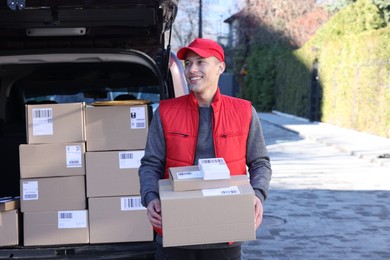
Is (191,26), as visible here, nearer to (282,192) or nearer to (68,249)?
(282,192)

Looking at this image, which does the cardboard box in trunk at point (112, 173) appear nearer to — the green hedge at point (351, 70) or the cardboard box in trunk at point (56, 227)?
the cardboard box in trunk at point (56, 227)

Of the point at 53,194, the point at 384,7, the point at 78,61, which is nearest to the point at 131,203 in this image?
the point at 53,194

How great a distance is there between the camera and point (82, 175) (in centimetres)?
404

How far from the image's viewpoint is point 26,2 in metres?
3.77

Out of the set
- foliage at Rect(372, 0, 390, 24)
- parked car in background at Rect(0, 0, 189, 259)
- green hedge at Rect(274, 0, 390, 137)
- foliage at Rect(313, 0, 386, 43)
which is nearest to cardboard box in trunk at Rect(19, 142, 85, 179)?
parked car in background at Rect(0, 0, 189, 259)

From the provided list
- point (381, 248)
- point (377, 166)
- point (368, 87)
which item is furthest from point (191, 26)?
point (381, 248)

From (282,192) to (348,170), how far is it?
280 cm

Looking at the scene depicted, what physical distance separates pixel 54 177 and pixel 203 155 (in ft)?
4.82

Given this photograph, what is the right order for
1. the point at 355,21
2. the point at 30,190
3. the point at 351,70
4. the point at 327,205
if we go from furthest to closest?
the point at 355,21 → the point at 351,70 → the point at 327,205 → the point at 30,190

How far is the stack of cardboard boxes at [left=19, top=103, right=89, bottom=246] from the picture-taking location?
4.03 m

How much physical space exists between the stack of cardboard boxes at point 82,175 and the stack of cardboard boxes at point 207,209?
1.41 m

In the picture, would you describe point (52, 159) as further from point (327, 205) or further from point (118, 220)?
point (327, 205)

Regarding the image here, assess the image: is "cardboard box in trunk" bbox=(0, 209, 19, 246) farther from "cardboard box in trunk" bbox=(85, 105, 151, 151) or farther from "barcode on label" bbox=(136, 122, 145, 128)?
"barcode on label" bbox=(136, 122, 145, 128)

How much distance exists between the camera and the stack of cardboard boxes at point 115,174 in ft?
13.2
